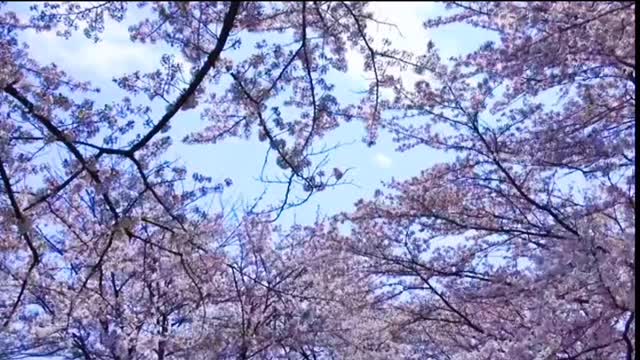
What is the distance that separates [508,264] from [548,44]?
111 inches

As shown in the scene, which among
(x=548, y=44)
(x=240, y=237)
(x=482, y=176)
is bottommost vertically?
(x=548, y=44)

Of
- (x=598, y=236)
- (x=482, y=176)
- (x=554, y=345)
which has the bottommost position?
(x=554, y=345)

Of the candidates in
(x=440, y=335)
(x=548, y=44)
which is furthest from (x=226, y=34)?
(x=440, y=335)

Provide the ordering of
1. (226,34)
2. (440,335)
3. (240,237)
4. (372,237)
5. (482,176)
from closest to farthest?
1. (226,34)
2. (482,176)
3. (372,237)
4. (440,335)
5. (240,237)

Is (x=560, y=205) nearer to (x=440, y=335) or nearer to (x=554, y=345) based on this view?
(x=554, y=345)

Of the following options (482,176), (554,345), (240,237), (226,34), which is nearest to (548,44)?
(226,34)

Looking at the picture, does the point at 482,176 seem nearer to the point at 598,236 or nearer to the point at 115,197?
the point at 598,236

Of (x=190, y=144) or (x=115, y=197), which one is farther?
(x=115, y=197)

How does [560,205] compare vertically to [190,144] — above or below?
below

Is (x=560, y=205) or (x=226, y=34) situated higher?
(x=560, y=205)

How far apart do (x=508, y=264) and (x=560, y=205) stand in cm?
73

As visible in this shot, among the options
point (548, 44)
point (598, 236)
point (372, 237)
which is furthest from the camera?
point (372, 237)

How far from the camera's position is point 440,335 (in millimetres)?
7820

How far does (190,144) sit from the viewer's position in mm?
5020
